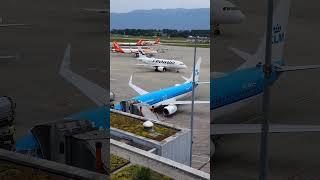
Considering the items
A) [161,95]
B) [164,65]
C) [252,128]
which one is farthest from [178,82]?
[252,128]

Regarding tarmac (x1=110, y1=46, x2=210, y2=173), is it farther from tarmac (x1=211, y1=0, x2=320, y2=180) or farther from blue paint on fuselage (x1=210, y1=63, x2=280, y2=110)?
tarmac (x1=211, y1=0, x2=320, y2=180)

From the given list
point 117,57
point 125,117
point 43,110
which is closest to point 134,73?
point 117,57

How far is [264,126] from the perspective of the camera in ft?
8.30

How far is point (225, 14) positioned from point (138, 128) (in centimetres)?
380

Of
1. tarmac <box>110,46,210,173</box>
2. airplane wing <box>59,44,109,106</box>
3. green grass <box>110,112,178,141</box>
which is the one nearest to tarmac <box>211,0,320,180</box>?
tarmac <box>110,46,210,173</box>

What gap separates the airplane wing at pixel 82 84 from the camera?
424cm

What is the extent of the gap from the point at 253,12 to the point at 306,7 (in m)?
0.49

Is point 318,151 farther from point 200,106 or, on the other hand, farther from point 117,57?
point 117,57

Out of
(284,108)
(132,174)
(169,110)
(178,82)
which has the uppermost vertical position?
(284,108)

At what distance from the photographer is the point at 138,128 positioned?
724 cm

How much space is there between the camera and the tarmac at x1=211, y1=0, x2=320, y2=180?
154 inches

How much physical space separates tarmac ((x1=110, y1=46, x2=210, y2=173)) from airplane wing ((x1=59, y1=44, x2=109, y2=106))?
1.31 meters

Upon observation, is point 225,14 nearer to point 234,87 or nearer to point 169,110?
point 234,87

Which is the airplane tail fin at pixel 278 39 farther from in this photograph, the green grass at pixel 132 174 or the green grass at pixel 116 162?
the green grass at pixel 116 162
